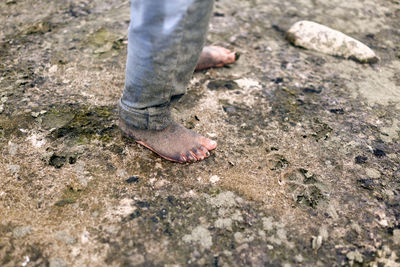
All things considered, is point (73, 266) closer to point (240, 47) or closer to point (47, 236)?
point (47, 236)

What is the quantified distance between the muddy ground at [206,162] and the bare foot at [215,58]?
62 mm

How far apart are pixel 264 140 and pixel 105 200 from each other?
31.8 inches

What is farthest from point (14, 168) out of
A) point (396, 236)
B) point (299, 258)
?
point (396, 236)

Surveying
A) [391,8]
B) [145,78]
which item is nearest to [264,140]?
[145,78]

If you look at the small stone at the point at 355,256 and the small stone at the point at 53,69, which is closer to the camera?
the small stone at the point at 355,256

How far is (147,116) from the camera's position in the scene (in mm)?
1422

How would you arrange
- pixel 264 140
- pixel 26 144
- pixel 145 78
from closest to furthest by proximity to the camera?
pixel 145 78 < pixel 26 144 < pixel 264 140

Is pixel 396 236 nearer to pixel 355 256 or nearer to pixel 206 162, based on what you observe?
pixel 355 256

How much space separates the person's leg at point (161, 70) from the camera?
1.09m

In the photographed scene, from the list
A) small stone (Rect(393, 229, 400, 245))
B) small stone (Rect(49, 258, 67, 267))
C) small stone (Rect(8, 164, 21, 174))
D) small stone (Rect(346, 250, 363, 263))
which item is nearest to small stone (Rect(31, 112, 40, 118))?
small stone (Rect(8, 164, 21, 174))

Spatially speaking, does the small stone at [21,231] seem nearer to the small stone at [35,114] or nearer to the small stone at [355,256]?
the small stone at [35,114]

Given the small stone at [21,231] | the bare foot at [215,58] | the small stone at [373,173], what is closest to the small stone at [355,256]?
the small stone at [373,173]

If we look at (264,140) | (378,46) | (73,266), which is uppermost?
(378,46)

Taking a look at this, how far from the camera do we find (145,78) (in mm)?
1242
